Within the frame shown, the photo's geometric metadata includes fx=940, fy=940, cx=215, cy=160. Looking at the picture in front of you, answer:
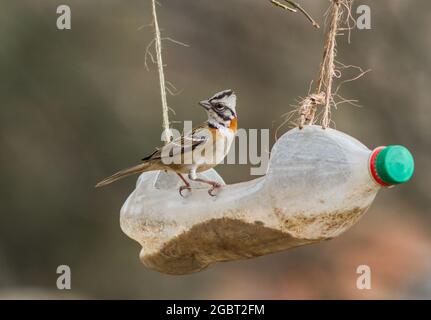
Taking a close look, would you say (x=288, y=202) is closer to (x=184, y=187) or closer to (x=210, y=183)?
(x=210, y=183)

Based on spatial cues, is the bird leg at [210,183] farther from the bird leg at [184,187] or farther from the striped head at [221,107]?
the striped head at [221,107]

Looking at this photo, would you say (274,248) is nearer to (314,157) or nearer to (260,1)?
(314,157)

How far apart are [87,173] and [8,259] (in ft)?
2.56

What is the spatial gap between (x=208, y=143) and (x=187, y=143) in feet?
0.22

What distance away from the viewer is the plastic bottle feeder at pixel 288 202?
210 cm

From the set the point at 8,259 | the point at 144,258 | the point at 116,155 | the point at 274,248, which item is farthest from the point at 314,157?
the point at 8,259

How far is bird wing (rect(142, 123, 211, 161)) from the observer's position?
245cm

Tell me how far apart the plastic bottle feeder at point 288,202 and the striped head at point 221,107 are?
181 mm

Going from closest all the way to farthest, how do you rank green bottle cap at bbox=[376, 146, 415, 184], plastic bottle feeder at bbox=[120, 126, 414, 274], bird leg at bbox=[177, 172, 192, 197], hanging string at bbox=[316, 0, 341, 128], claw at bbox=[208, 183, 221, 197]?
1. green bottle cap at bbox=[376, 146, 415, 184]
2. plastic bottle feeder at bbox=[120, 126, 414, 274]
3. hanging string at bbox=[316, 0, 341, 128]
4. claw at bbox=[208, 183, 221, 197]
5. bird leg at bbox=[177, 172, 192, 197]

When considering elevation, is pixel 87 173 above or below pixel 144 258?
above

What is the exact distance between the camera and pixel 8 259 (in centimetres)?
625

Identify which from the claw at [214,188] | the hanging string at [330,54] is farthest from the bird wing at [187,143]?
the hanging string at [330,54]

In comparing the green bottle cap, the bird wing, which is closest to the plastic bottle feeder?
the green bottle cap

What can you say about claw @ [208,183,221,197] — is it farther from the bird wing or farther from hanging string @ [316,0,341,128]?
hanging string @ [316,0,341,128]
